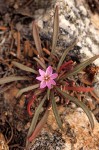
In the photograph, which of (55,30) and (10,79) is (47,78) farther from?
(55,30)

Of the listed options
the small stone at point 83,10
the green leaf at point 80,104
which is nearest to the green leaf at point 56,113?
the green leaf at point 80,104

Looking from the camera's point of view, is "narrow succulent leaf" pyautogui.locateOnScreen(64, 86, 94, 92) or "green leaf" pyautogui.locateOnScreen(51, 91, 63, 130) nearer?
"green leaf" pyautogui.locateOnScreen(51, 91, 63, 130)

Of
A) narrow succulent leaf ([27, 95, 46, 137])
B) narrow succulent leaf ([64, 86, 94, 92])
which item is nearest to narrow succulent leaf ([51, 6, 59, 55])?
narrow succulent leaf ([64, 86, 94, 92])

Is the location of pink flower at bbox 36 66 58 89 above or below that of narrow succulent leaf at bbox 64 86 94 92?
above

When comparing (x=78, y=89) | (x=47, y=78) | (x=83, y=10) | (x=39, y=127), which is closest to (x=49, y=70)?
(x=47, y=78)

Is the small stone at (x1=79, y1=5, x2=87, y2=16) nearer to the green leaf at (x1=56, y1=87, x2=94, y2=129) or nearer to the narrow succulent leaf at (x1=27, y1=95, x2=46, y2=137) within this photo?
the green leaf at (x1=56, y1=87, x2=94, y2=129)

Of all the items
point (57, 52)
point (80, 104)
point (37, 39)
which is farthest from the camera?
point (57, 52)

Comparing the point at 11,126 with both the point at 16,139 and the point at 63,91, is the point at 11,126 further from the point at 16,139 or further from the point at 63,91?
the point at 63,91

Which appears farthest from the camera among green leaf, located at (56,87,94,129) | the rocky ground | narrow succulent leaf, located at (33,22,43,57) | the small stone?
the small stone
